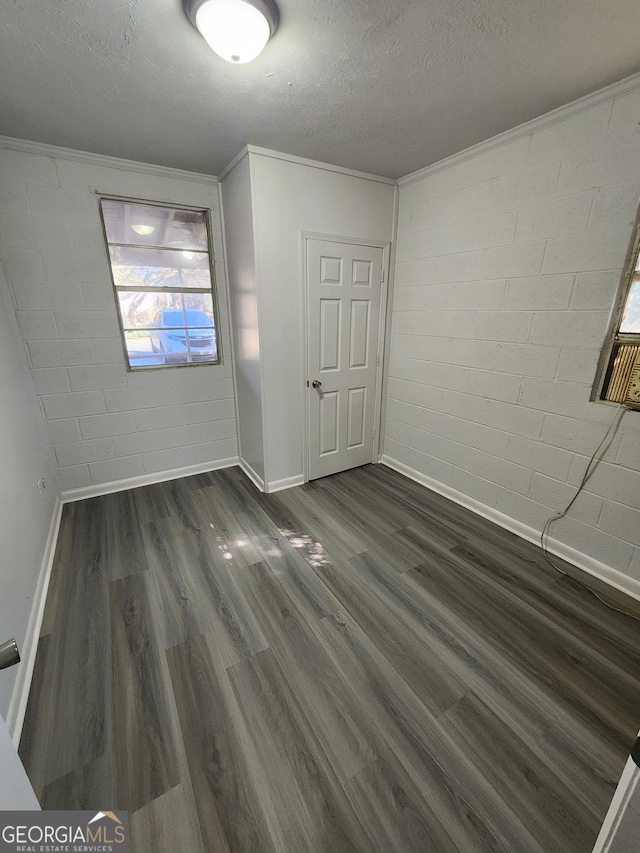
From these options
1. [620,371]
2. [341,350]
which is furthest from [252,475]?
[620,371]

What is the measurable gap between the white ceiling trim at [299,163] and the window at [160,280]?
56cm

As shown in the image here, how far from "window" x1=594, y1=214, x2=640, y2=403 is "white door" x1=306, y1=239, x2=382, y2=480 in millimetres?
1764

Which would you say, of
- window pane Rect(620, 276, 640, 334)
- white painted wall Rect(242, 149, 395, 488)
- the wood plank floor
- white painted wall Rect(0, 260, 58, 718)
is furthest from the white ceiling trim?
the wood plank floor

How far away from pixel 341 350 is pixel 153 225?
5.99 feet

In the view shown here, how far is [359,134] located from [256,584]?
2858 mm

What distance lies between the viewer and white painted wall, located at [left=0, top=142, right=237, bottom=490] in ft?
7.81

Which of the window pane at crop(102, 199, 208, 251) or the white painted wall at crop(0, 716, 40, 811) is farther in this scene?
the window pane at crop(102, 199, 208, 251)

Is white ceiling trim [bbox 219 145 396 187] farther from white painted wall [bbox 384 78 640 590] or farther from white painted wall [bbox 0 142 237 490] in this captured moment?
white painted wall [bbox 0 142 237 490]

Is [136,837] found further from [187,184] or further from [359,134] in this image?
[187,184]

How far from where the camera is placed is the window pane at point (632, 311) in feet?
5.82

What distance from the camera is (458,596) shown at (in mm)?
1947

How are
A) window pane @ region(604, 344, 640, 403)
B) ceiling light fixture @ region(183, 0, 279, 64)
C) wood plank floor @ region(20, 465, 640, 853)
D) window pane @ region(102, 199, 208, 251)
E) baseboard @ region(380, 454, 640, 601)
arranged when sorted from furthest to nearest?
1. window pane @ region(102, 199, 208, 251)
2. baseboard @ region(380, 454, 640, 601)
3. window pane @ region(604, 344, 640, 403)
4. ceiling light fixture @ region(183, 0, 279, 64)
5. wood plank floor @ region(20, 465, 640, 853)

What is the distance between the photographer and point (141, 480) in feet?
10.3

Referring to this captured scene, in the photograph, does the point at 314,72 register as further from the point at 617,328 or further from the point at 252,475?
the point at 252,475
